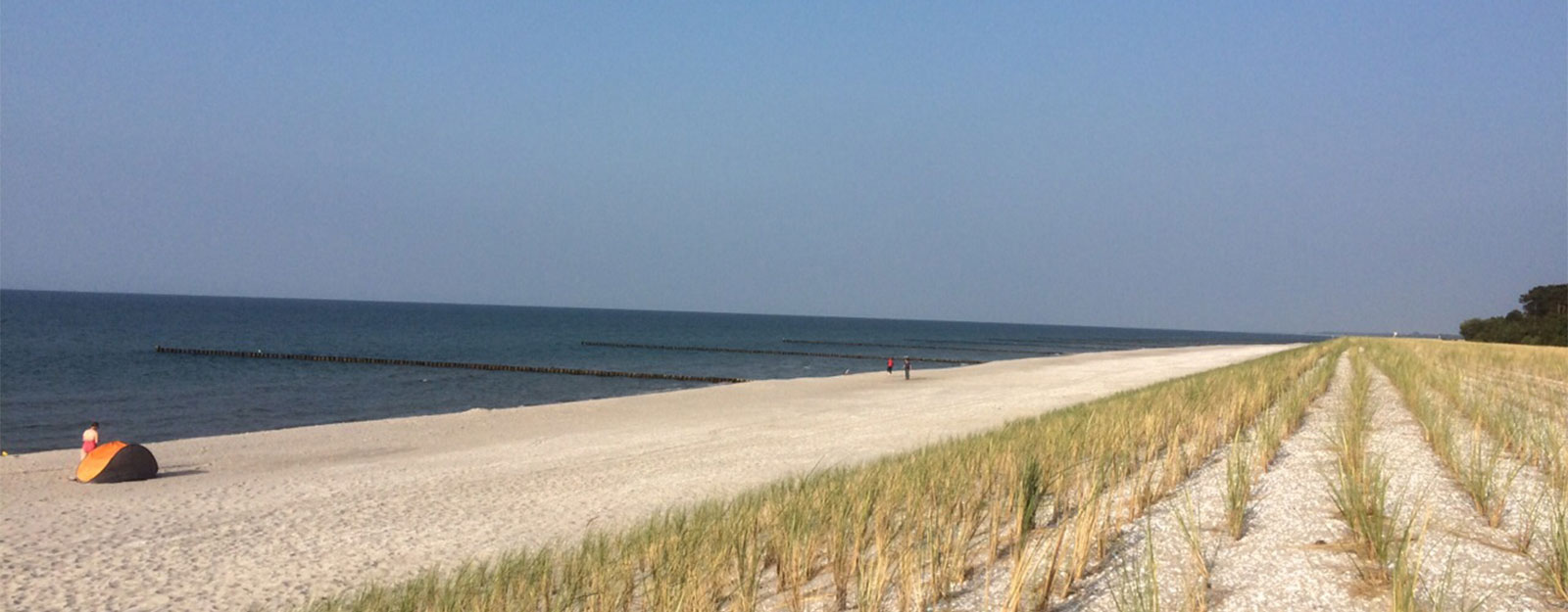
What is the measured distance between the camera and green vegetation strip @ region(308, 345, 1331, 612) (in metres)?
4.86

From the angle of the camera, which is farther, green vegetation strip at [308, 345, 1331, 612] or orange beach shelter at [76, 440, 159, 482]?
orange beach shelter at [76, 440, 159, 482]

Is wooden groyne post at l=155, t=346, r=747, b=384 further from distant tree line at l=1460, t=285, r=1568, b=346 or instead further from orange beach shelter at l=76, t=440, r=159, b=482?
distant tree line at l=1460, t=285, r=1568, b=346

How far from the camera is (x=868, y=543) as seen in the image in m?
6.23

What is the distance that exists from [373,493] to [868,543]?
883 cm

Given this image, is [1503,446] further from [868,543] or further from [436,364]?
[436,364]

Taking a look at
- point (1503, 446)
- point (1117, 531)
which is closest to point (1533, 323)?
point (1503, 446)

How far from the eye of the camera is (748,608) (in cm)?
460

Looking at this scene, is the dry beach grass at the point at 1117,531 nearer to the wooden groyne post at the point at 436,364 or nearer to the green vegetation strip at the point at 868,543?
the green vegetation strip at the point at 868,543

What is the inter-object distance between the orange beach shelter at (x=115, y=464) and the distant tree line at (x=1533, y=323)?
56.3 meters

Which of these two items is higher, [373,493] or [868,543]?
[868,543]

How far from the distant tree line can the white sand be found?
40.8m

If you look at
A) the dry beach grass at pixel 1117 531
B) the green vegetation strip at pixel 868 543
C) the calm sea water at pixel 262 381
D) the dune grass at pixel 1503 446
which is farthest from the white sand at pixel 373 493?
the calm sea water at pixel 262 381

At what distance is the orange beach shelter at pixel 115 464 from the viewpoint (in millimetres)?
13016

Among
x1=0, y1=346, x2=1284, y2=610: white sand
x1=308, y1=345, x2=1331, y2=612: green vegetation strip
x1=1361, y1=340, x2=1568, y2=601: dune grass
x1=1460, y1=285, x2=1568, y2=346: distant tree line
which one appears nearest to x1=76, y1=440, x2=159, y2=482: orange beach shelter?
x1=0, y1=346, x2=1284, y2=610: white sand
